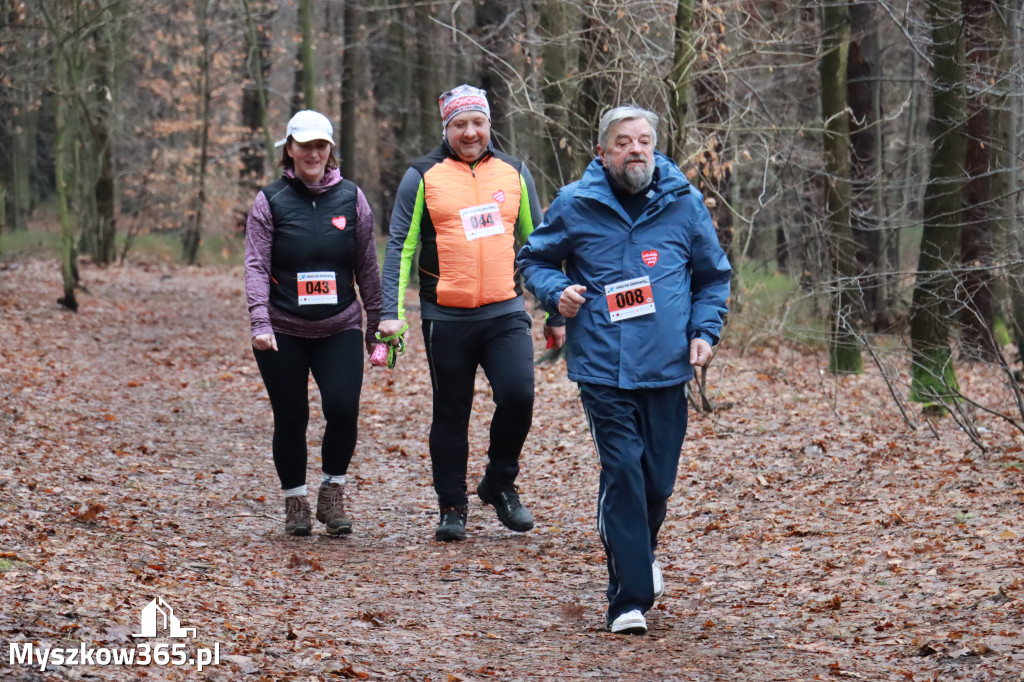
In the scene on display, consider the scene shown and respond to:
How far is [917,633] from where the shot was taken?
463cm

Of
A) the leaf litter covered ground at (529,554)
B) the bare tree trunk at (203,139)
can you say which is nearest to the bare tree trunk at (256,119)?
the bare tree trunk at (203,139)

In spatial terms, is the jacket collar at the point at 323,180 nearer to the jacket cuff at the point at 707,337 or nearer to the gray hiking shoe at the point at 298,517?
the gray hiking shoe at the point at 298,517

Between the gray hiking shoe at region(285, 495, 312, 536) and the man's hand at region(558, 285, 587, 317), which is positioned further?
the gray hiking shoe at region(285, 495, 312, 536)

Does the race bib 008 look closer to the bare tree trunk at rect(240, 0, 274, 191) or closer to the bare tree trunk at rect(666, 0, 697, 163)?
the bare tree trunk at rect(666, 0, 697, 163)

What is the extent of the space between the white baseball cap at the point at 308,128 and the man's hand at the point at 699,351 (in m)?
2.45

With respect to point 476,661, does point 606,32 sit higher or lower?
higher

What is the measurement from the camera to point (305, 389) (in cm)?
652

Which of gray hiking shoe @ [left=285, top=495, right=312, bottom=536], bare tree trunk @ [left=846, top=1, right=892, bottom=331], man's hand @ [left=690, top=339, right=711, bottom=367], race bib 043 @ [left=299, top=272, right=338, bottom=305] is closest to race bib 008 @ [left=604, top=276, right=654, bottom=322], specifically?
man's hand @ [left=690, top=339, right=711, bottom=367]

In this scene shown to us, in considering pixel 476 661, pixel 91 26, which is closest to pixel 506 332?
pixel 476 661

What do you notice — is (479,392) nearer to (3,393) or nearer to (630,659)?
(3,393)

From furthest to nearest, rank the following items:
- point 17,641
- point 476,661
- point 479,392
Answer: point 479,392 → point 476,661 → point 17,641

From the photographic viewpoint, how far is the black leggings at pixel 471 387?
20.7ft

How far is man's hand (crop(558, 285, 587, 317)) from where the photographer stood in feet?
15.6

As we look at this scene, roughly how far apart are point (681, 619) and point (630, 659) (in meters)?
0.71
